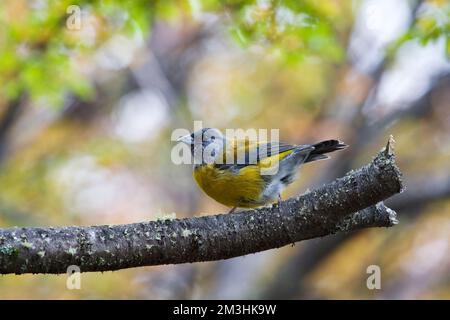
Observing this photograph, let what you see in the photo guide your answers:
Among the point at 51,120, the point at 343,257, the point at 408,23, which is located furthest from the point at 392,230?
the point at 51,120

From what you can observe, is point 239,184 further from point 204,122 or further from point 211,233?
point 204,122

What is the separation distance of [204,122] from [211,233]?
7515 mm

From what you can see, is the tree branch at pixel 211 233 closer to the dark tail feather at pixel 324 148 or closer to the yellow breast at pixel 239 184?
the dark tail feather at pixel 324 148

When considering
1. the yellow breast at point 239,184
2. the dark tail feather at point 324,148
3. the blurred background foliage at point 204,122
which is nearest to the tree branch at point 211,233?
the dark tail feather at point 324,148

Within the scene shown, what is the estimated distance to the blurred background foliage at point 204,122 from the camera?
22.9 feet

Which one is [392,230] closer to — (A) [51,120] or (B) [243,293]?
(B) [243,293]

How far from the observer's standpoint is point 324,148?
199 inches

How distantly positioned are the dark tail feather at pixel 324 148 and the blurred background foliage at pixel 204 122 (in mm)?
1660

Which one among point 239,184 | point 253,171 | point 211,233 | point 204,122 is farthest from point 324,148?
point 204,122

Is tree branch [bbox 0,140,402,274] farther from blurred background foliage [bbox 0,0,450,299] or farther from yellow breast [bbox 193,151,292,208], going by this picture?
blurred background foliage [bbox 0,0,450,299]

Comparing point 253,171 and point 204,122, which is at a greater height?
point 204,122

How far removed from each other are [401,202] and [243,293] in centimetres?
273

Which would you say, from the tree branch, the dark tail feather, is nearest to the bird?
the dark tail feather

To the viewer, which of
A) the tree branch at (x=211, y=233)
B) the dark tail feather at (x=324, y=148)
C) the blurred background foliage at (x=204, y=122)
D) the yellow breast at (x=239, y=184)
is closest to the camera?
the tree branch at (x=211, y=233)
